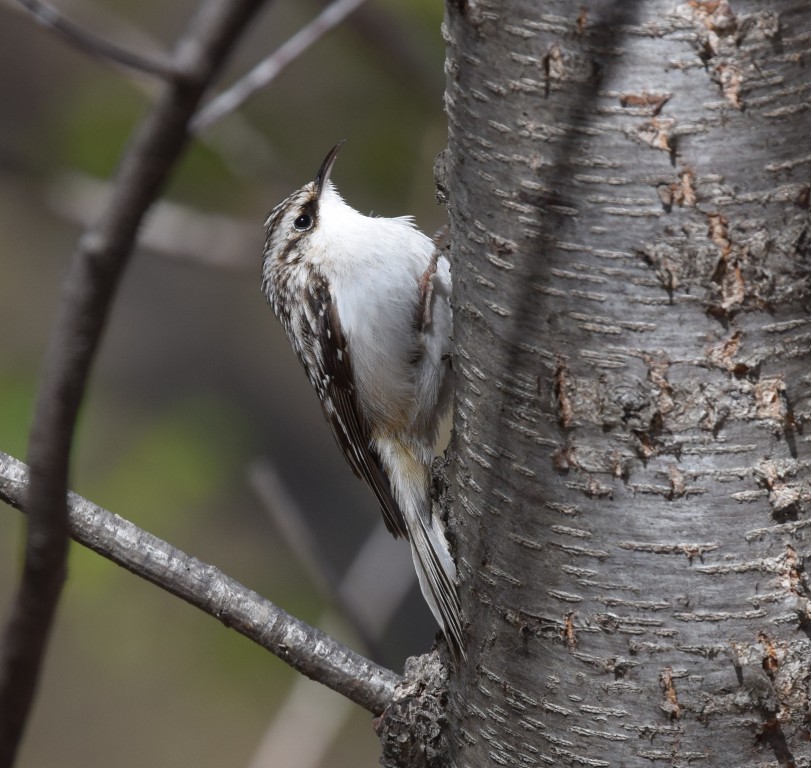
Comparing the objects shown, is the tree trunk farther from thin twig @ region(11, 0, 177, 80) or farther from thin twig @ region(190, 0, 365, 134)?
thin twig @ region(11, 0, 177, 80)

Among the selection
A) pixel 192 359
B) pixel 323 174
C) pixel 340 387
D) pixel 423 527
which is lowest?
pixel 423 527

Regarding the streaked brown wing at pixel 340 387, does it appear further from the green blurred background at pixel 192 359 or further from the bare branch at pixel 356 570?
the green blurred background at pixel 192 359

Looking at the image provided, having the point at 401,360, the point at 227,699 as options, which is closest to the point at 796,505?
the point at 401,360

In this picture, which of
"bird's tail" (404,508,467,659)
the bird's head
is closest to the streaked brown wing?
the bird's head

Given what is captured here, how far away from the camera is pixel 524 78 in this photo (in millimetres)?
1595

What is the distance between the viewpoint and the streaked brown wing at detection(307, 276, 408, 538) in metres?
3.69

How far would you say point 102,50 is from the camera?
3.45 ft

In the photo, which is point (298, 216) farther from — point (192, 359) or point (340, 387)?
point (192, 359)

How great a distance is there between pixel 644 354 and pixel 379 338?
203cm

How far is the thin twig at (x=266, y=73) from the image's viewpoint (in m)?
1.29

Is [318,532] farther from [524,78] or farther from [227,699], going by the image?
[524,78]

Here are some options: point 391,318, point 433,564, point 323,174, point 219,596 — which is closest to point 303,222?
point 323,174

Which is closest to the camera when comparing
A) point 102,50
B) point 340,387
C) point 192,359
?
point 102,50

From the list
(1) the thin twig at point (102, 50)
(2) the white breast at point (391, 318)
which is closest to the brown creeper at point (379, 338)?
(2) the white breast at point (391, 318)
